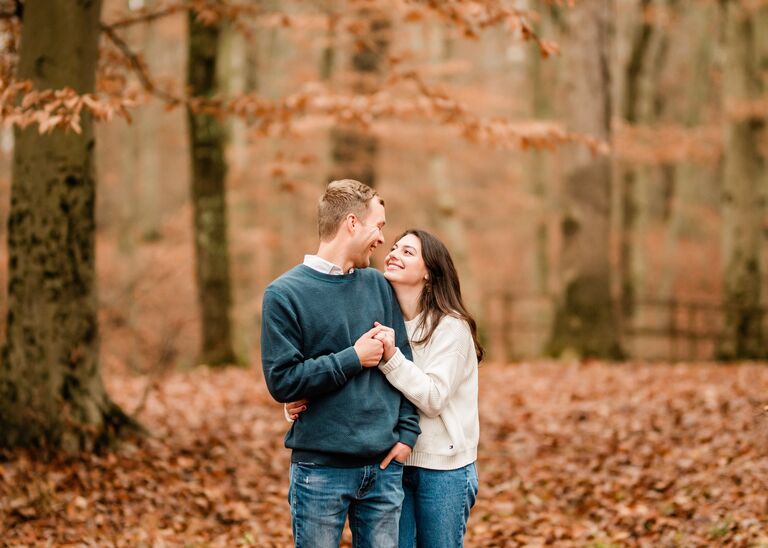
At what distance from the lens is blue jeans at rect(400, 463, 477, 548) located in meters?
3.58

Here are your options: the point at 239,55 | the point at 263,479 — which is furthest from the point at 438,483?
the point at 239,55

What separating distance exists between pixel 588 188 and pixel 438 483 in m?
10.2

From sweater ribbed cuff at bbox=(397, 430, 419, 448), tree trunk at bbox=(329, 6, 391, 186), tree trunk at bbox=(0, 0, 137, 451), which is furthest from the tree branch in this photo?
tree trunk at bbox=(329, 6, 391, 186)

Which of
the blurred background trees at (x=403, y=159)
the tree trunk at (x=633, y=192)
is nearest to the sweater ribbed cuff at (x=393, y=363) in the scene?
the blurred background trees at (x=403, y=159)

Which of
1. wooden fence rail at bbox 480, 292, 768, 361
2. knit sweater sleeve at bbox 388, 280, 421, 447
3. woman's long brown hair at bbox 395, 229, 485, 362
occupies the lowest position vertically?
wooden fence rail at bbox 480, 292, 768, 361

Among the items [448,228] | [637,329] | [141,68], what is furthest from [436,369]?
[637,329]

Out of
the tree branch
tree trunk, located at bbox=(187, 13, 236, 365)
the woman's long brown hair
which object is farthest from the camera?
tree trunk, located at bbox=(187, 13, 236, 365)

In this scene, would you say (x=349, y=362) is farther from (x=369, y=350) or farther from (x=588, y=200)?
(x=588, y=200)

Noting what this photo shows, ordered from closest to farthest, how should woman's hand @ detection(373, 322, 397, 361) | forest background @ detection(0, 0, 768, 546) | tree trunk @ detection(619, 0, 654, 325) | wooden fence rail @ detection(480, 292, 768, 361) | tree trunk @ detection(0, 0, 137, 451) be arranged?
woman's hand @ detection(373, 322, 397, 361), forest background @ detection(0, 0, 768, 546), tree trunk @ detection(0, 0, 137, 451), wooden fence rail @ detection(480, 292, 768, 361), tree trunk @ detection(619, 0, 654, 325)

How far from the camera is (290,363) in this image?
10.9 feet

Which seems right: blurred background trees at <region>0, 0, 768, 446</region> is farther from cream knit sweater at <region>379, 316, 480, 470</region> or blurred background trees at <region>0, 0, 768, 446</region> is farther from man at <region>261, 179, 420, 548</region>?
cream knit sweater at <region>379, 316, 480, 470</region>

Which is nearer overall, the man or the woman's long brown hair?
the man

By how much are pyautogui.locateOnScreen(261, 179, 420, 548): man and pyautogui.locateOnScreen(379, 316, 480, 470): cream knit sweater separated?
0.32 ft

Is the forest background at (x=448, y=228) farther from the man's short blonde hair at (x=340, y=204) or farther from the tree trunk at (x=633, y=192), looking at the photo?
the man's short blonde hair at (x=340, y=204)
